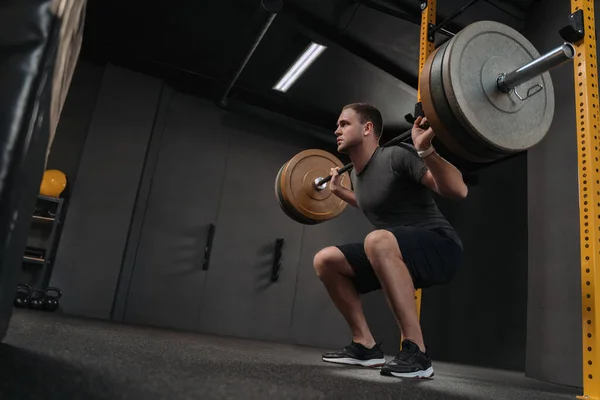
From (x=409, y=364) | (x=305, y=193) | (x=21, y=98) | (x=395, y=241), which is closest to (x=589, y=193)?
(x=395, y=241)

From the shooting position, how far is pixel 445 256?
1754 millimetres

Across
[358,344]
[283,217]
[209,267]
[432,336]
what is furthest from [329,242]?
[358,344]

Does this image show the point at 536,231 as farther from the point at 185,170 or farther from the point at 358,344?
the point at 185,170

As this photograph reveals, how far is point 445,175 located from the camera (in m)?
1.57

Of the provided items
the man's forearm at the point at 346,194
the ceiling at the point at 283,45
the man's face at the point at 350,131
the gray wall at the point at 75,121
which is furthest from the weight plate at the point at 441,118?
the gray wall at the point at 75,121

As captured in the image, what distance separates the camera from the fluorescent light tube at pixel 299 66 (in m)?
3.75

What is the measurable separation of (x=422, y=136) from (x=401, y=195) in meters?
0.36

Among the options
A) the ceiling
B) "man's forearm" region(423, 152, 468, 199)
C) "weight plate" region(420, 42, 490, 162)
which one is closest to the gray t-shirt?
"man's forearm" region(423, 152, 468, 199)

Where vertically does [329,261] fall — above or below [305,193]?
below

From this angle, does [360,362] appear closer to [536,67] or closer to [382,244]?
[382,244]

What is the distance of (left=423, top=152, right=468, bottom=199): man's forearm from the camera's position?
1564 millimetres

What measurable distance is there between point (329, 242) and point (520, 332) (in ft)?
8.13

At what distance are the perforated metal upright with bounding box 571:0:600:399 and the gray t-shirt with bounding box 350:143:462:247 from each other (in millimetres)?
455

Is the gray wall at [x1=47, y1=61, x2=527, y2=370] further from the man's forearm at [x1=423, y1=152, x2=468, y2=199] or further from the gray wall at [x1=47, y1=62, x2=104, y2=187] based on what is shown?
the man's forearm at [x1=423, y1=152, x2=468, y2=199]
